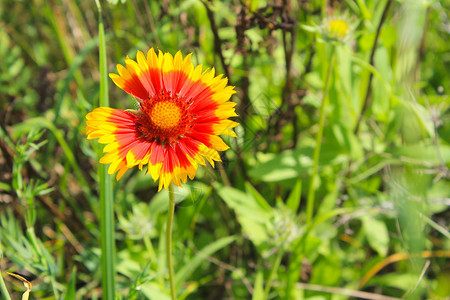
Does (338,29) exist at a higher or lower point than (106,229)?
higher

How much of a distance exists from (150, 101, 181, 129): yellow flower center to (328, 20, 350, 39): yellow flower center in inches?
20.2

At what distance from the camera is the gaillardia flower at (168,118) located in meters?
0.83

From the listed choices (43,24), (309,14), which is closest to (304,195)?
(309,14)

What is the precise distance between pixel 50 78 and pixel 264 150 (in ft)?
3.32

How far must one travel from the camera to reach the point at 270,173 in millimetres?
1415

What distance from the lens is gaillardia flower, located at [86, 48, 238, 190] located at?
83cm

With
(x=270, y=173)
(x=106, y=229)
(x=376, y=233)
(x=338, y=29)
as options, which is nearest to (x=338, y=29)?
(x=338, y=29)

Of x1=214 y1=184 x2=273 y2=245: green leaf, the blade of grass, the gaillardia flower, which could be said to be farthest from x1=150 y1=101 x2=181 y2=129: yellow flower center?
x1=214 y1=184 x2=273 y2=245: green leaf

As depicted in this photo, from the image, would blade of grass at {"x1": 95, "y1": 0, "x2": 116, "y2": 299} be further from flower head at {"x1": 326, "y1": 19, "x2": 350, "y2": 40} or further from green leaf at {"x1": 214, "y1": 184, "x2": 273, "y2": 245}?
flower head at {"x1": 326, "y1": 19, "x2": 350, "y2": 40}

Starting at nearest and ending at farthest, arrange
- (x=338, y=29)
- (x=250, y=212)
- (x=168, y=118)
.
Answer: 1. (x=168, y=118)
2. (x=338, y=29)
3. (x=250, y=212)

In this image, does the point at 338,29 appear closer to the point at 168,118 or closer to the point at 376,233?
the point at 168,118

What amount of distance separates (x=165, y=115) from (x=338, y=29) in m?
0.57

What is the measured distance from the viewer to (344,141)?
1.44m

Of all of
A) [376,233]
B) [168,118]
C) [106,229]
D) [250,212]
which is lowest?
[376,233]
